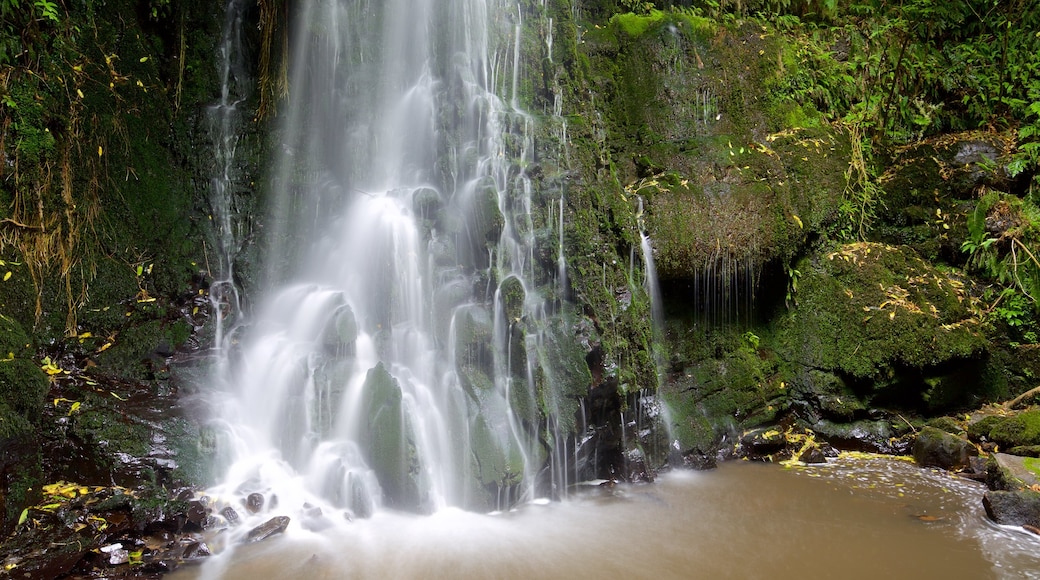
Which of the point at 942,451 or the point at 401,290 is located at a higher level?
the point at 401,290

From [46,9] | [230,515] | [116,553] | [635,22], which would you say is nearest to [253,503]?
[230,515]

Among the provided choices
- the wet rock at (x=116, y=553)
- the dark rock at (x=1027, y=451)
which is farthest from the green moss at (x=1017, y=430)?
the wet rock at (x=116, y=553)

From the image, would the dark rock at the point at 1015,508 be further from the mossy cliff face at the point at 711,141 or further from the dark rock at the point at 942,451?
the mossy cliff face at the point at 711,141

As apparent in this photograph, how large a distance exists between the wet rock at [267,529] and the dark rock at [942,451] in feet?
21.6

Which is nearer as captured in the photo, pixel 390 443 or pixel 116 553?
pixel 116 553

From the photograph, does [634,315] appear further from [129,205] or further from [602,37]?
[129,205]

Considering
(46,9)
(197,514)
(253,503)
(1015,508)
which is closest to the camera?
(197,514)

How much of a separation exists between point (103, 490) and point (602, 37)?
8208 millimetres

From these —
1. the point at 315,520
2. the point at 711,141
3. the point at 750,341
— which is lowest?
the point at 315,520

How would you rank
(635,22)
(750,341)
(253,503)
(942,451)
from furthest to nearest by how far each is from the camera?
(635,22)
(750,341)
(942,451)
(253,503)

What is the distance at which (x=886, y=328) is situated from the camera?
7.44 m

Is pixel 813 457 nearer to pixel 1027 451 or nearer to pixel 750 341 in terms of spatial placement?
pixel 750 341

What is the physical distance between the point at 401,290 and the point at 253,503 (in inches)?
99.1

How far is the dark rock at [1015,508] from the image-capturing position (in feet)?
16.2
